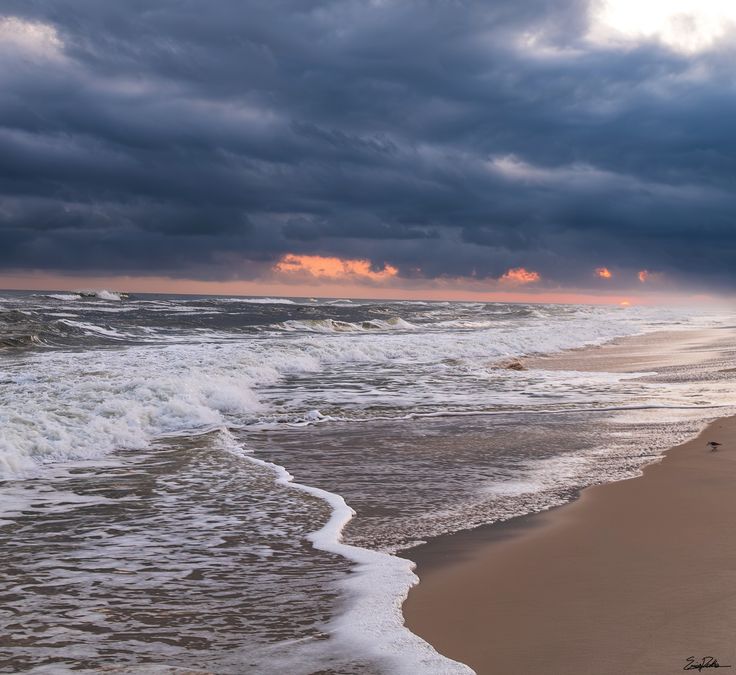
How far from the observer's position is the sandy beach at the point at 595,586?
3693mm

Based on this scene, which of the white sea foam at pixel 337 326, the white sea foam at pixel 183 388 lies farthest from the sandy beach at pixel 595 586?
the white sea foam at pixel 337 326

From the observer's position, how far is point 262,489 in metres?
7.38

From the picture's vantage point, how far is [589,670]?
3.48m

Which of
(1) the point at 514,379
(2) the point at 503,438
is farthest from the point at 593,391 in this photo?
(2) the point at 503,438

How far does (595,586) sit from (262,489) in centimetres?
365

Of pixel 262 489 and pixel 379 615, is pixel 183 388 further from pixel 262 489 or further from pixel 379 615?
pixel 379 615

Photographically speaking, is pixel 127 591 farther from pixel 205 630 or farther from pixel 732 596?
pixel 732 596

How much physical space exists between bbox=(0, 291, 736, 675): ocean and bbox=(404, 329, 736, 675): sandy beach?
0.77 ft
